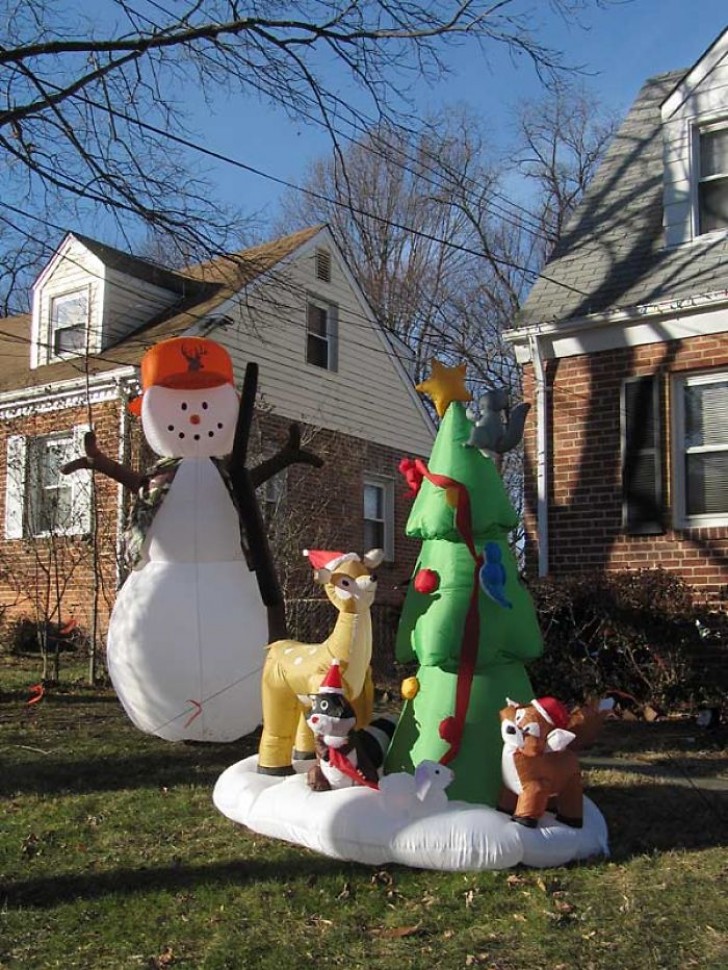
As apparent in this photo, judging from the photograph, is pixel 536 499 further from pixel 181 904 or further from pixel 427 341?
pixel 427 341

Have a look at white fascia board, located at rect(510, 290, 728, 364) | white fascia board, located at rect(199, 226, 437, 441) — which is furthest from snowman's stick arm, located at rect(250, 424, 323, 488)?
white fascia board, located at rect(199, 226, 437, 441)

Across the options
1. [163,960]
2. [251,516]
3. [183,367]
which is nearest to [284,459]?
[251,516]

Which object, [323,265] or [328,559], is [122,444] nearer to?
[323,265]

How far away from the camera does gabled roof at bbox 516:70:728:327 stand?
33.6 feet

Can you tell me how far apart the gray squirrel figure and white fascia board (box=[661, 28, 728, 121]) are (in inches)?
272

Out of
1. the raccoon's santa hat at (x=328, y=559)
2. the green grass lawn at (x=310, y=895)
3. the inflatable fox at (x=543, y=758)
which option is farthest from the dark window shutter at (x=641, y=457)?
the raccoon's santa hat at (x=328, y=559)

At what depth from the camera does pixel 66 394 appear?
1446cm

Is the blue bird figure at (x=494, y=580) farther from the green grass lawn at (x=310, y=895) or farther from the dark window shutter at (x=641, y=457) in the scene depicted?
the dark window shutter at (x=641, y=457)

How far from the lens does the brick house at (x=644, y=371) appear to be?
9.80m

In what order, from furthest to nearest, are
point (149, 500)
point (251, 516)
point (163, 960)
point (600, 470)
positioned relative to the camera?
point (600, 470) < point (149, 500) < point (251, 516) < point (163, 960)

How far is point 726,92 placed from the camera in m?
10.6

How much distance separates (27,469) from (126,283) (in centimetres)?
476

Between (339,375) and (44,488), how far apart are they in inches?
248

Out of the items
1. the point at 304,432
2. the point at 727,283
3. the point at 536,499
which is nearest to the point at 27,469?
Answer: the point at 304,432
